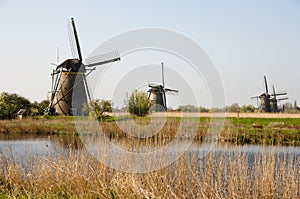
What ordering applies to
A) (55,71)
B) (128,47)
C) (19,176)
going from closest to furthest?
1. (19,176)
2. (128,47)
3. (55,71)

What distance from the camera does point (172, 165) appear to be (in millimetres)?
5949

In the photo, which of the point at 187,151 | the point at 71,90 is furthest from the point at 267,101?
the point at 187,151

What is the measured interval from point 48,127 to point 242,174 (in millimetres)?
15996

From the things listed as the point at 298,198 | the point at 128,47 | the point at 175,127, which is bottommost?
the point at 298,198

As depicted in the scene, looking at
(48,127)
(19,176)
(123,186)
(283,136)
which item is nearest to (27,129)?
(48,127)

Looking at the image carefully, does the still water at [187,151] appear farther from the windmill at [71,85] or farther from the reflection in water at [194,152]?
the windmill at [71,85]

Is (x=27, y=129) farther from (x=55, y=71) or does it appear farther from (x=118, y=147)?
(x=118, y=147)

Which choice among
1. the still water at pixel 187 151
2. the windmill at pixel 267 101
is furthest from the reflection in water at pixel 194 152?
the windmill at pixel 267 101

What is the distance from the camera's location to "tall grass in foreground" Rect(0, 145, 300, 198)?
5055 millimetres

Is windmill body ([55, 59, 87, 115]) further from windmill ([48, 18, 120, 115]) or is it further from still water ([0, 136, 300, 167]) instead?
still water ([0, 136, 300, 167])

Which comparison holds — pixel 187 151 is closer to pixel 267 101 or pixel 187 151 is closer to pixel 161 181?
pixel 161 181

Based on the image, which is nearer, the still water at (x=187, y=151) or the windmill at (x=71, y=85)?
the still water at (x=187, y=151)

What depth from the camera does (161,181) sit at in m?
5.38

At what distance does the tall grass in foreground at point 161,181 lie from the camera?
5055mm
